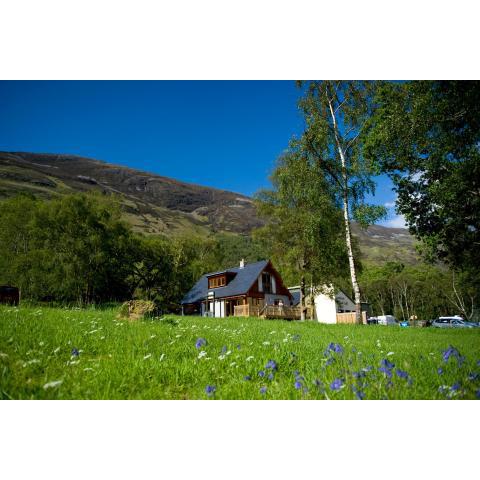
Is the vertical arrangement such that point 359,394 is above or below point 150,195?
below

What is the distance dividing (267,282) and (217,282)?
4.90 metres

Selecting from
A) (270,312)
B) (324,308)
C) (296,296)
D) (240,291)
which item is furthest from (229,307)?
(296,296)

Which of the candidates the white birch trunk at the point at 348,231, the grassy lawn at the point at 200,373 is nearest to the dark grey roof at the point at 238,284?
the white birch trunk at the point at 348,231

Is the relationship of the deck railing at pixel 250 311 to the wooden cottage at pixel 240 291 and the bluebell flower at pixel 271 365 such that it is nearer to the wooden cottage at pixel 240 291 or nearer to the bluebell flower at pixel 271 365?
the wooden cottage at pixel 240 291

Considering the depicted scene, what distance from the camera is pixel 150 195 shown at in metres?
29.2

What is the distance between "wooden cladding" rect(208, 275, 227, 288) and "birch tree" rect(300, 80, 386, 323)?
1852 cm

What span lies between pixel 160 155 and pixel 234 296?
77.3 ft

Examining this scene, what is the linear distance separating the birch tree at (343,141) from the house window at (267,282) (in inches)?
645

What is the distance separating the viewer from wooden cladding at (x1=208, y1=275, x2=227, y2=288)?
31.3 meters

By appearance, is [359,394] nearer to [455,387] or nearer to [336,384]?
[336,384]
